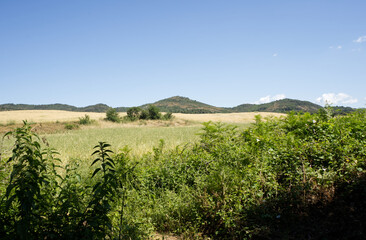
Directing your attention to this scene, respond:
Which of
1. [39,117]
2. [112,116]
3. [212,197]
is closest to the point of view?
[212,197]

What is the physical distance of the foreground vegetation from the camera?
2.55 m

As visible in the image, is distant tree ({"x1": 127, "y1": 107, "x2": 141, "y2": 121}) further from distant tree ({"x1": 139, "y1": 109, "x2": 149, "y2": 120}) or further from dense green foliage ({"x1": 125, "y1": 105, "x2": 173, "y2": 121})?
distant tree ({"x1": 139, "y1": 109, "x2": 149, "y2": 120})

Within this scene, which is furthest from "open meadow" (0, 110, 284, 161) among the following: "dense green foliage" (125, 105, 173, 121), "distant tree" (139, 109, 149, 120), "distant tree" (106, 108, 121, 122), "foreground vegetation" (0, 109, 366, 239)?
"distant tree" (139, 109, 149, 120)

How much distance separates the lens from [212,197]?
12.5 feet

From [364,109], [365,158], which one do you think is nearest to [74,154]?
[365,158]

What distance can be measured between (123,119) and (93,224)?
3731 cm

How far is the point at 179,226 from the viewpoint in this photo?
358 centimetres

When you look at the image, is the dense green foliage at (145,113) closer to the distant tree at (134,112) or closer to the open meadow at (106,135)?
the distant tree at (134,112)

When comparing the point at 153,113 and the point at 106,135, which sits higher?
the point at 153,113

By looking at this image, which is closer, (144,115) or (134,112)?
(144,115)

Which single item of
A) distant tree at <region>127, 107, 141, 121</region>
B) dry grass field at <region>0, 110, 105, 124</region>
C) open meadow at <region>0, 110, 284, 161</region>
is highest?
distant tree at <region>127, 107, 141, 121</region>

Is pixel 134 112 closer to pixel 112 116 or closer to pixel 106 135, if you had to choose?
pixel 112 116

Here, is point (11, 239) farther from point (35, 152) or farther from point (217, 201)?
point (217, 201)

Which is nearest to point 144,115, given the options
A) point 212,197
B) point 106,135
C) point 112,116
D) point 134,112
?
point 134,112
